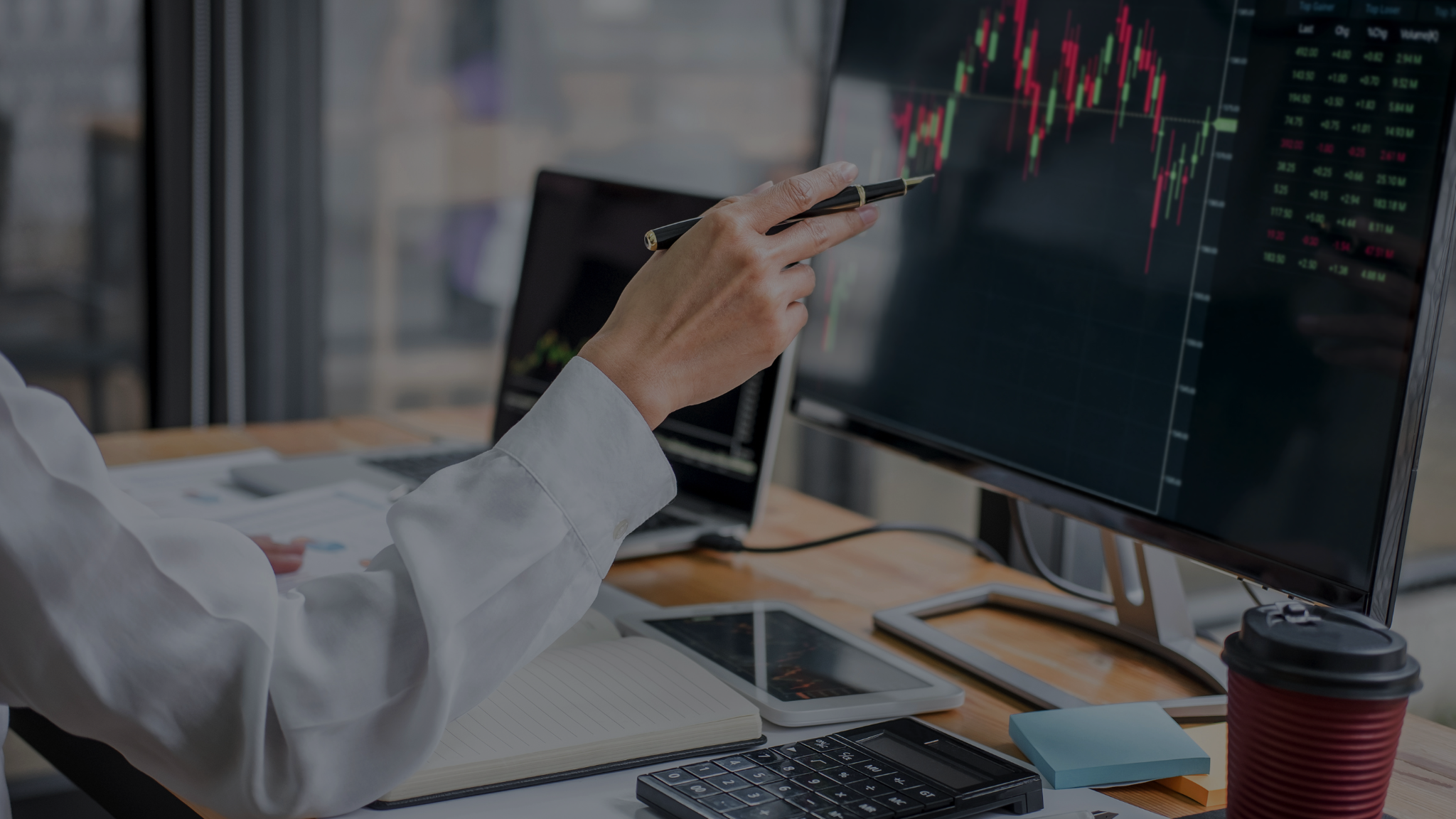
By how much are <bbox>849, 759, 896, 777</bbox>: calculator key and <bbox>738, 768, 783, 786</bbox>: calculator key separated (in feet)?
0.14

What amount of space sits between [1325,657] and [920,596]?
509 millimetres

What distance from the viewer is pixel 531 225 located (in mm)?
1262

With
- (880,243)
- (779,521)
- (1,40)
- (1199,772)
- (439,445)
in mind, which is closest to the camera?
(1199,772)

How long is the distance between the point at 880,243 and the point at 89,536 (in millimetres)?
618

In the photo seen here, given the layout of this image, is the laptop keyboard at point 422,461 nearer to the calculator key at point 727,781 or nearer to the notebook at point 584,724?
the notebook at point 584,724

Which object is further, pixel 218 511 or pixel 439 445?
pixel 439 445

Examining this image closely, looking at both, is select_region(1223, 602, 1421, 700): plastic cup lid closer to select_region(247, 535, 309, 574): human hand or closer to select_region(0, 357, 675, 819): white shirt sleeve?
select_region(0, 357, 675, 819): white shirt sleeve

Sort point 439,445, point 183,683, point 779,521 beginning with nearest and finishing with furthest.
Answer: point 183,683, point 779,521, point 439,445

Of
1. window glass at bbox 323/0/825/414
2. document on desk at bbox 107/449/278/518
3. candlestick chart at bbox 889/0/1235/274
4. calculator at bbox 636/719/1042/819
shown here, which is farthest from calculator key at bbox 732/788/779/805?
window glass at bbox 323/0/825/414

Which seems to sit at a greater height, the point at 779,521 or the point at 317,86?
the point at 317,86

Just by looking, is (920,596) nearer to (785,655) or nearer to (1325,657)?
(785,655)

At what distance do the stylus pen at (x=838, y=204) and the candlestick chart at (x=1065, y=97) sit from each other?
0.17 metres

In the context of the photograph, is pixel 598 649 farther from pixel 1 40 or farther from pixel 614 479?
pixel 1 40

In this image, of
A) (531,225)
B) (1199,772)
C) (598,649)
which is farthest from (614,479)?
(531,225)
